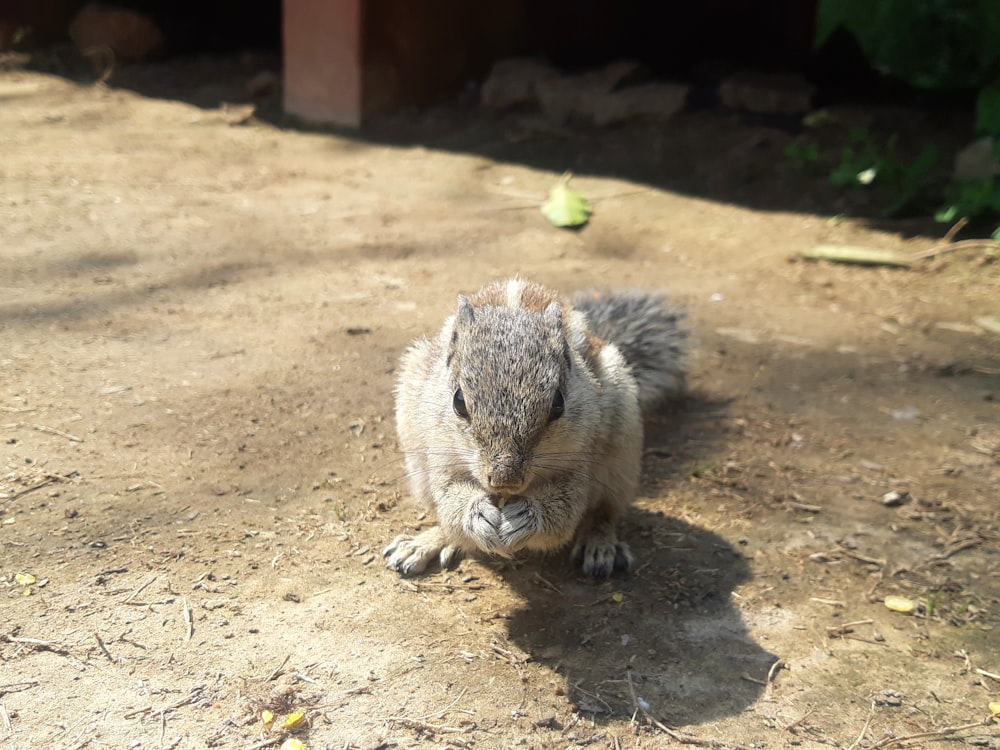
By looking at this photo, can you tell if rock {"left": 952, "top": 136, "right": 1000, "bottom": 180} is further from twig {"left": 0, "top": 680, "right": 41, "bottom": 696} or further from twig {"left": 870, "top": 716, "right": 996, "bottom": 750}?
twig {"left": 0, "top": 680, "right": 41, "bottom": 696}

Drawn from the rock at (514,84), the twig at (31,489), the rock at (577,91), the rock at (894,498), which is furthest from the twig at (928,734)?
the rock at (514,84)

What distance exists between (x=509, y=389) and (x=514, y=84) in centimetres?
632

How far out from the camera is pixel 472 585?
3.15 m

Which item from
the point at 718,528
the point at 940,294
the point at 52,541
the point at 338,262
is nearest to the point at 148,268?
the point at 338,262

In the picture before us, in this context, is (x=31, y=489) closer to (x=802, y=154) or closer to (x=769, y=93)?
(x=802, y=154)

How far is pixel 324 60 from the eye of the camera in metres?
8.17

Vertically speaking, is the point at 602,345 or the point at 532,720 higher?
the point at 602,345

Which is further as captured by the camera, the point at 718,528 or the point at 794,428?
the point at 794,428

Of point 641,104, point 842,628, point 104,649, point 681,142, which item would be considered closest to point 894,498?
point 842,628

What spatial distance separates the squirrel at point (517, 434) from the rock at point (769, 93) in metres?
5.22

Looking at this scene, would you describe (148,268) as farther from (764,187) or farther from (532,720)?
(764,187)

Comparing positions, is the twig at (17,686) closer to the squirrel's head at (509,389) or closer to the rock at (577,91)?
the squirrel's head at (509,389)

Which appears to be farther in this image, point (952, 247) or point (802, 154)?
point (802, 154)

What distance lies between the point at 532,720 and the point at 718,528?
49.1 inches
